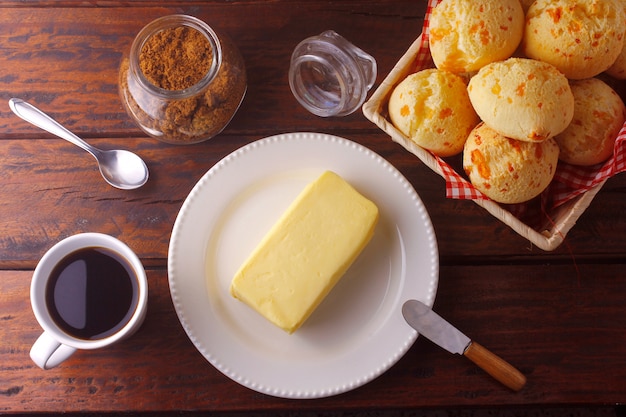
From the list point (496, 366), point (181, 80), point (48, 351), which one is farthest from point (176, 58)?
point (496, 366)

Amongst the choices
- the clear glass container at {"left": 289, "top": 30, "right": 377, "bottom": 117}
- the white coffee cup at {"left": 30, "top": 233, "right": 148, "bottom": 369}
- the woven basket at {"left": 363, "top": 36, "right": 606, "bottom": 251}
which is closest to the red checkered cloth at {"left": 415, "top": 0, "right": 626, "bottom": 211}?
the woven basket at {"left": 363, "top": 36, "right": 606, "bottom": 251}

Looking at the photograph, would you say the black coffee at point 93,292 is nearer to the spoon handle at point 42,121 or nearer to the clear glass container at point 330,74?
the spoon handle at point 42,121

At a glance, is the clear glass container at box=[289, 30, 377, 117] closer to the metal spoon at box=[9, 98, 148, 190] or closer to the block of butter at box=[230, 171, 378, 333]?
the block of butter at box=[230, 171, 378, 333]

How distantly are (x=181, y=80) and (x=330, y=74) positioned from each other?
0.27 metres

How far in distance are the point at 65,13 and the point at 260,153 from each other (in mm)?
448

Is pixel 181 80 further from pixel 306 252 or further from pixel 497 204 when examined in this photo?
pixel 497 204

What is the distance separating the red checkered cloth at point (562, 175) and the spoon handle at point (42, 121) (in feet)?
1.88

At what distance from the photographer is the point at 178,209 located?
1.00 metres

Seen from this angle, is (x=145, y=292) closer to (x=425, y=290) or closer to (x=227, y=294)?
(x=227, y=294)

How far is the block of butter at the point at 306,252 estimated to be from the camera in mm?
901

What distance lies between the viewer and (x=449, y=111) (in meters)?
0.85

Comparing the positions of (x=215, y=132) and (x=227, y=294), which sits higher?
(x=215, y=132)

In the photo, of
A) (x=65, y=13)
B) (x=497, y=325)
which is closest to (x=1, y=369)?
(x=65, y=13)

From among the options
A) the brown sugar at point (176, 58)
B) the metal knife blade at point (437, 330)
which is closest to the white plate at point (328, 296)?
the metal knife blade at point (437, 330)
